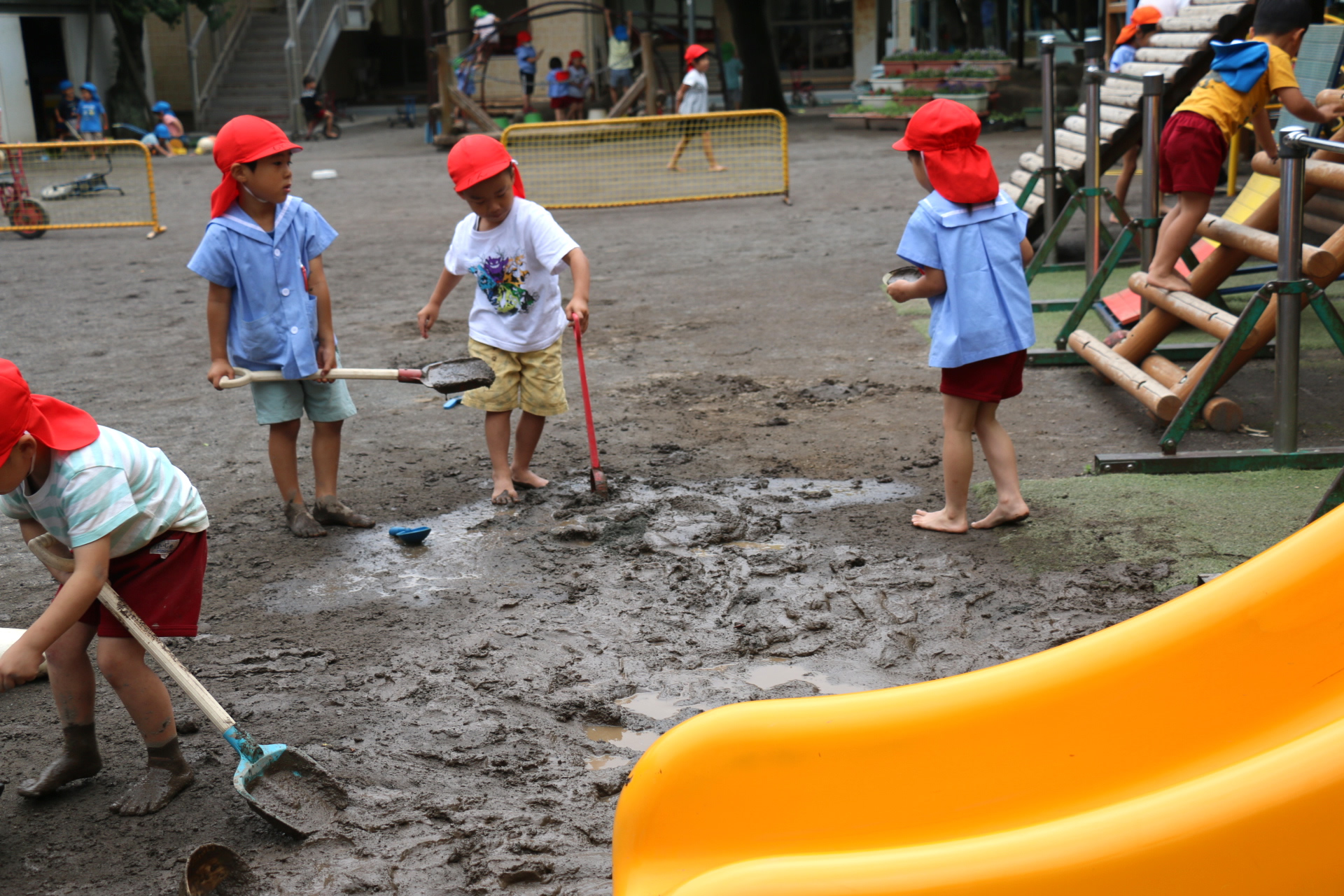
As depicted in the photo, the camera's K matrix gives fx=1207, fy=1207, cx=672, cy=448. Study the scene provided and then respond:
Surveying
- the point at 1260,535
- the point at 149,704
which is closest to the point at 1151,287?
the point at 1260,535

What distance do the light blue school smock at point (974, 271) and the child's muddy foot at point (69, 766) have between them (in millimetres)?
2849

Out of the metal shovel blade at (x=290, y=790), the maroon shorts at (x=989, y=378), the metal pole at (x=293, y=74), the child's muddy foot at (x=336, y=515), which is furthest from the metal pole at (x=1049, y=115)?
the metal pole at (x=293, y=74)

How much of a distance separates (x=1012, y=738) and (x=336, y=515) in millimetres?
3317

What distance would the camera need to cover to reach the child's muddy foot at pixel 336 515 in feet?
16.0

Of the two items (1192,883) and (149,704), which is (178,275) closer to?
(149,704)

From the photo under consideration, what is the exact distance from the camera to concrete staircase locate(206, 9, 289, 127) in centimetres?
2656

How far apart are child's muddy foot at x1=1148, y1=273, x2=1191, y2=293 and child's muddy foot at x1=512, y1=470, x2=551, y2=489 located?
3253mm

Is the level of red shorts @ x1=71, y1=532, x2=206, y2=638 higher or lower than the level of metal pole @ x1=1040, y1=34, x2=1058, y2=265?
lower

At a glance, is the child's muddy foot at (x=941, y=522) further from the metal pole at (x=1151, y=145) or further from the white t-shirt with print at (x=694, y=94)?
the white t-shirt with print at (x=694, y=94)

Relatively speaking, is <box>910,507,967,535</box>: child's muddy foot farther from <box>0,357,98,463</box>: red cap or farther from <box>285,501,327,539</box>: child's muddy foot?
<box>0,357,98,463</box>: red cap

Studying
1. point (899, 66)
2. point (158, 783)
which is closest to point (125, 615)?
Result: point (158, 783)

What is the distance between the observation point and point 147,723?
3039 mm

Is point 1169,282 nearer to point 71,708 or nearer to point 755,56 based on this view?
point 71,708

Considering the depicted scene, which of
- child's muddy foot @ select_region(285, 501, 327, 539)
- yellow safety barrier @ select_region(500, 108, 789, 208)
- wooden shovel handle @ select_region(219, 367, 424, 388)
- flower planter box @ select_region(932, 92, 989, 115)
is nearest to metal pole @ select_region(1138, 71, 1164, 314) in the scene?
wooden shovel handle @ select_region(219, 367, 424, 388)
